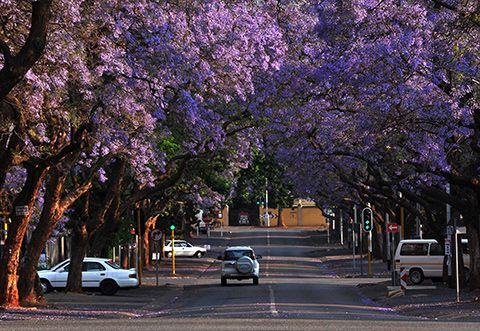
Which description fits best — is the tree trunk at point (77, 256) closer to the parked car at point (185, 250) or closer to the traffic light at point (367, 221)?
the traffic light at point (367, 221)

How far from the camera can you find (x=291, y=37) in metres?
33.4

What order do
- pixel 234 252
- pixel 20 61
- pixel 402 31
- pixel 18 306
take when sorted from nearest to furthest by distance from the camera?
1. pixel 20 61
2. pixel 402 31
3. pixel 18 306
4. pixel 234 252

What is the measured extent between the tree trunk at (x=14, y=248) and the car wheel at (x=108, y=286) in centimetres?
1112

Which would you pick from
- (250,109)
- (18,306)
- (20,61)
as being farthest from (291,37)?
(20,61)

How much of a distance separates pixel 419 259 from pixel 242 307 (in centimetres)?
1668

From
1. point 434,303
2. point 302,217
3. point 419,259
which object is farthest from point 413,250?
point 302,217

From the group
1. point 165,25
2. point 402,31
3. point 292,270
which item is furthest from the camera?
point 292,270

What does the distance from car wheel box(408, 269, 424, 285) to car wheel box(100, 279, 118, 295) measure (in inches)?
497

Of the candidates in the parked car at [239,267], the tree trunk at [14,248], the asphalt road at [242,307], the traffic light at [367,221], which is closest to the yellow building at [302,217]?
the asphalt road at [242,307]

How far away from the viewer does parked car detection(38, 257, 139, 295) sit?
41719 millimetres

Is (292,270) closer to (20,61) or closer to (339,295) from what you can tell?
(339,295)

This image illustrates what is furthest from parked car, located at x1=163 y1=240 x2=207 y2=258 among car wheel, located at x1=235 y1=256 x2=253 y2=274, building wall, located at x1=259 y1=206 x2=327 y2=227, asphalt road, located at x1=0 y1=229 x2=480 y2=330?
building wall, located at x1=259 y1=206 x2=327 y2=227

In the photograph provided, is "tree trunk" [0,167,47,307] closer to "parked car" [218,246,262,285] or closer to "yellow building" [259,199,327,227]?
"parked car" [218,246,262,285]

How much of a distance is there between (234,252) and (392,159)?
16.9 m
